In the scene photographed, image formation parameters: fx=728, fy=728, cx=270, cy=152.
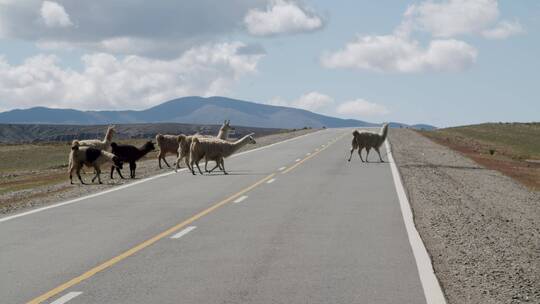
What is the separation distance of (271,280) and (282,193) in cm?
999

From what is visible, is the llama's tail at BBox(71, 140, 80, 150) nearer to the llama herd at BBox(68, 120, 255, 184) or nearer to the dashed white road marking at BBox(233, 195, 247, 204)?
the llama herd at BBox(68, 120, 255, 184)

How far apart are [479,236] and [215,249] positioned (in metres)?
4.59

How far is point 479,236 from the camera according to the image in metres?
12.0

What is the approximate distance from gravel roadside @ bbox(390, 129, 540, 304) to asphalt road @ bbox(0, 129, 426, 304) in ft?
1.70

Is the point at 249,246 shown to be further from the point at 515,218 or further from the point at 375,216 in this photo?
the point at 515,218

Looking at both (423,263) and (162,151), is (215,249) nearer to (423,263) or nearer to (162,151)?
(423,263)

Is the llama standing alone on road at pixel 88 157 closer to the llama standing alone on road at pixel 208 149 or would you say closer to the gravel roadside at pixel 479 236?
the llama standing alone on road at pixel 208 149

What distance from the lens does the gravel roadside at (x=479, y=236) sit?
8086 millimetres

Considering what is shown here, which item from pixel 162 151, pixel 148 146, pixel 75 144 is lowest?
pixel 162 151

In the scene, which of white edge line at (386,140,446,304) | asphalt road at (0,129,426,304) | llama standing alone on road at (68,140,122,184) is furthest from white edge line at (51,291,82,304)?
llama standing alone on road at (68,140,122,184)

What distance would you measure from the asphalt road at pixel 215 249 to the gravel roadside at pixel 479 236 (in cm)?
52

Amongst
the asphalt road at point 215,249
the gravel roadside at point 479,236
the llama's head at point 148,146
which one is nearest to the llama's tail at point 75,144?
the asphalt road at point 215,249

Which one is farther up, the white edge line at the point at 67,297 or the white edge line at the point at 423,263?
the white edge line at the point at 423,263

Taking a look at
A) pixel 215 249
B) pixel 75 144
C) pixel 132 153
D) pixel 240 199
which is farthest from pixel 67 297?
pixel 132 153
